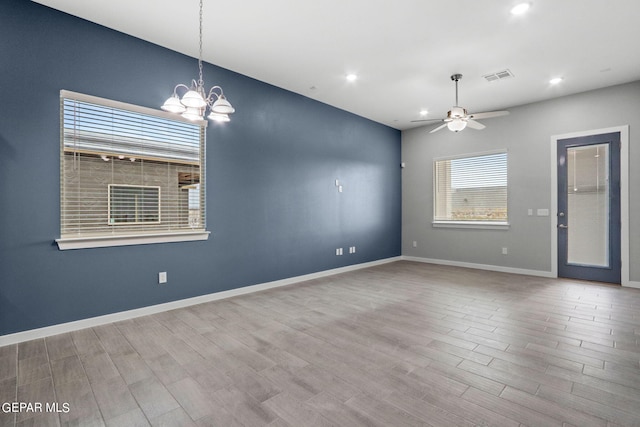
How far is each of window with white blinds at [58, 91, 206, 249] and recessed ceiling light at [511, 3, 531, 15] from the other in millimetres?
3819

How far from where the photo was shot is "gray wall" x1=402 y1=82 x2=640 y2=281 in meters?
4.93

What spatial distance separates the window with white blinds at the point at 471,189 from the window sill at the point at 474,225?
0.11 ft

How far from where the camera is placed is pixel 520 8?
3.06m

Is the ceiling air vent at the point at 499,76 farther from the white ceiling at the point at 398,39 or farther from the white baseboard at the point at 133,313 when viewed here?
the white baseboard at the point at 133,313

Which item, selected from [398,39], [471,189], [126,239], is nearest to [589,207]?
[471,189]

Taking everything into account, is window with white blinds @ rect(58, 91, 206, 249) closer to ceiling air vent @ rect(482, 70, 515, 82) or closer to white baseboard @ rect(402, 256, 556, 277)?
ceiling air vent @ rect(482, 70, 515, 82)

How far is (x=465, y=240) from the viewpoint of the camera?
6.67 metres

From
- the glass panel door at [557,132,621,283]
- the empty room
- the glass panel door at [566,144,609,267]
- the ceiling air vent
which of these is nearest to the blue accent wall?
the empty room

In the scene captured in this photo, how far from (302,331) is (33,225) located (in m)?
2.82

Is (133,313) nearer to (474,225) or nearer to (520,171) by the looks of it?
(474,225)

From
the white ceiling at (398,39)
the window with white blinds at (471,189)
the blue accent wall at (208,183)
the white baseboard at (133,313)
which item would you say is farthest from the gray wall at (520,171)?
the white baseboard at (133,313)

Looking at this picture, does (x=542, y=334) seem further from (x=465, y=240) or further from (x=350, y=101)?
(x=350, y=101)

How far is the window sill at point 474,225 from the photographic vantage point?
6172mm

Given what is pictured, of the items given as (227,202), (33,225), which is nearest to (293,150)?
(227,202)
